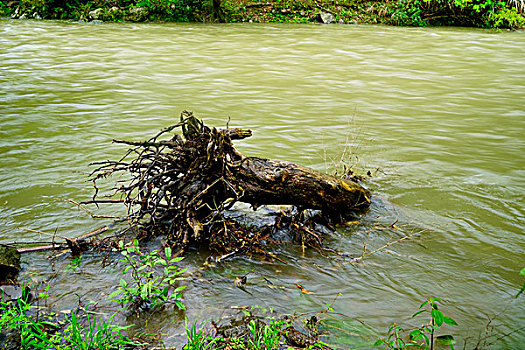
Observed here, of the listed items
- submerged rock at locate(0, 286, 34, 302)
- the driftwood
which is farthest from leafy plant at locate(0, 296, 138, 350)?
the driftwood

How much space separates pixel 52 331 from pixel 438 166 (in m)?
4.69

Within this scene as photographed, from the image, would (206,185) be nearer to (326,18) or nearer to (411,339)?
(411,339)

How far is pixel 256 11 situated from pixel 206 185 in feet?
67.6

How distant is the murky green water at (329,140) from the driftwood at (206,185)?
27 centimetres

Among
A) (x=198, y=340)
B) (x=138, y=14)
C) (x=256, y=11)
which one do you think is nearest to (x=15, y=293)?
(x=198, y=340)

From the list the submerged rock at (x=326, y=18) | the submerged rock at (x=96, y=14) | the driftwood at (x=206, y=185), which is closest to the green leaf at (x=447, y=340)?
the driftwood at (x=206, y=185)

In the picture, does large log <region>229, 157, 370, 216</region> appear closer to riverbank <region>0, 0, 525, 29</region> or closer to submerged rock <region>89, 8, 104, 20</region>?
riverbank <region>0, 0, 525, 29</region>

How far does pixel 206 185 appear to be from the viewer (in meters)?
3.72

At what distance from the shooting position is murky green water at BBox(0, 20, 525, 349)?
10.6 feet

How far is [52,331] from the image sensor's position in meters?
2.69

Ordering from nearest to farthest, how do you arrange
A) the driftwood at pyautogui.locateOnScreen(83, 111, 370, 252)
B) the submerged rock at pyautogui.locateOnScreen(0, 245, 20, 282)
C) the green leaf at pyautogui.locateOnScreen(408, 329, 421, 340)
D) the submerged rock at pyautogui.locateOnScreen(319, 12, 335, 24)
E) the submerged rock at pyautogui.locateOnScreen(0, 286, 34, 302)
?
the green leaf at pyautogui.locateOnScreen(408, 329, 421, 340) → the submerged rock at pyautogui.locateOnScreen(0, 286, 34, 302) → the submerged rock at pyautogui.locateOnScreen(0, 245, 20, 282) → the driftwood at pyautogui.locateOnScreen(83, 111, 370, 252) → the submerged rock at pyautogui.locateOnScreen(319, 12, 335, 24)

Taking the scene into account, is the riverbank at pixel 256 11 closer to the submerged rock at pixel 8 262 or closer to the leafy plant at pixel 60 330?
the submerged rock at pixel 8 262

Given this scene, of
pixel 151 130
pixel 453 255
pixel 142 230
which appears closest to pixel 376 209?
pixel 453 255

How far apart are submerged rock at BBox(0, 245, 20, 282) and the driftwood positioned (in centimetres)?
68
